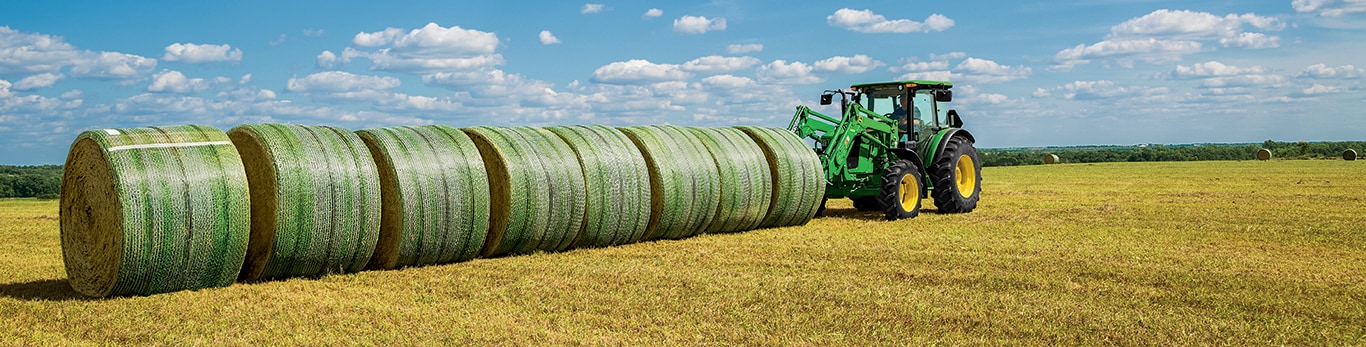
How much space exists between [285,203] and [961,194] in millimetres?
9886

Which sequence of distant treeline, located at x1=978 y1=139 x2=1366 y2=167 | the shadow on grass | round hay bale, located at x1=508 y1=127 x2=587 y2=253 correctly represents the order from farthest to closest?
distant treeline, located at x1=978 y1=139 x2=1366 y2=167 < round hay bale, located at x1=508 y1=127 x2=587 y2=253 < the shadow on grass

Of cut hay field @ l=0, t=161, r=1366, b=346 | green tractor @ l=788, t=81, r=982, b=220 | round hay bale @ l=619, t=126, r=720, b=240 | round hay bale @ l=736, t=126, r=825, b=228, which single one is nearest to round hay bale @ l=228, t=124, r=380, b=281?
cut hay field @ l=0, t=161, r=1366, b=346

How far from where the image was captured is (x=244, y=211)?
7508 mm

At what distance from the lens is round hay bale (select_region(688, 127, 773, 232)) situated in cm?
1130

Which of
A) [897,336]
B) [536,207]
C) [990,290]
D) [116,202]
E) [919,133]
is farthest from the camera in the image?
[919,133]

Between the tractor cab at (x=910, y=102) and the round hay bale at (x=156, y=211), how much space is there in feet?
29.9

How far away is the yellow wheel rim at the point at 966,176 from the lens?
1530cm

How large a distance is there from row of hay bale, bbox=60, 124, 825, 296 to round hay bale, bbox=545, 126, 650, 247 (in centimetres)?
2

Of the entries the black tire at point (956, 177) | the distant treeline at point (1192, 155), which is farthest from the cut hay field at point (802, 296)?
the distant treeline at point (1192, 155)

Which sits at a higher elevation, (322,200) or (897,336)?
(322,200)

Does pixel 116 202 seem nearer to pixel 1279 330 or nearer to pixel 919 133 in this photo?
pixel 1279 330

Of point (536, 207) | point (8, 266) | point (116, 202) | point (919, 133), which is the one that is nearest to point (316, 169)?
point (116, 202)

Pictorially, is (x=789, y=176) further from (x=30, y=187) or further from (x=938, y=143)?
(x=30, y=187)

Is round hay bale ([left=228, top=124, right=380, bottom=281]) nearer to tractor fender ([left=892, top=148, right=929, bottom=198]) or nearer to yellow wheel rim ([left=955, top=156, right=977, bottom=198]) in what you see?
tractor fender ([left=892, top=148, right=929, bottom=198])
